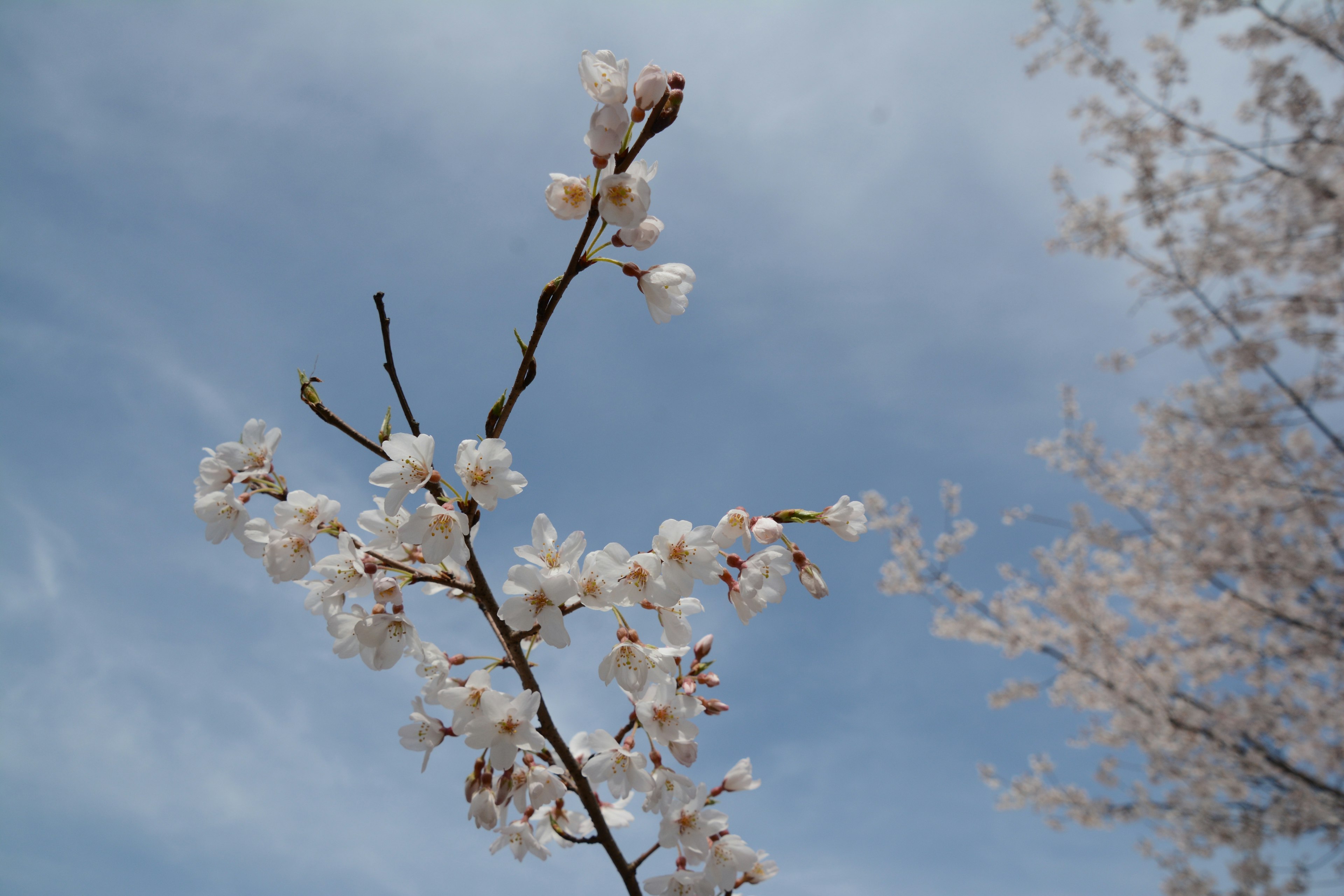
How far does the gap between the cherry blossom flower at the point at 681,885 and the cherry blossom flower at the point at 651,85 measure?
1972 mm

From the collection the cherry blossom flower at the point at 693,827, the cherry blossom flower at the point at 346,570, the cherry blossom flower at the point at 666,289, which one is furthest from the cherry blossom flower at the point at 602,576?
the cherry blossom flower at the point at 693,827

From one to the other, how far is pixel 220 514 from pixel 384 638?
0.56m

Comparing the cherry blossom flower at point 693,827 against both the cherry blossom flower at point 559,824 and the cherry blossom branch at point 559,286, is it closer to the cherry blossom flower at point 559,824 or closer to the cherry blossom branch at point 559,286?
the cherry blossom flower at point 559,824

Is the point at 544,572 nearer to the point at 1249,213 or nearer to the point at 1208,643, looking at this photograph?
the point at 1249,213

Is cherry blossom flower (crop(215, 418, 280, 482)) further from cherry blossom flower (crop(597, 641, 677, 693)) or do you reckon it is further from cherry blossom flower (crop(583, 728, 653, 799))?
cherry blossom flower (crop(583, 728, 653, 799))

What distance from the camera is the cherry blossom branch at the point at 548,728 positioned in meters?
1.52

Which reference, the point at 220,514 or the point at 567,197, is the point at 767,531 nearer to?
the point at 567,197

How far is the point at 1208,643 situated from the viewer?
895 centimetres

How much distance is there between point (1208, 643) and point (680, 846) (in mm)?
10224

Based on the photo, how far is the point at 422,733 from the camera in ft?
5.38

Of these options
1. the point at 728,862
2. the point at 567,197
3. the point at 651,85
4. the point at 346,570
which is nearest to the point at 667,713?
the point at 728,862

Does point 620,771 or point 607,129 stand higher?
point 607,129

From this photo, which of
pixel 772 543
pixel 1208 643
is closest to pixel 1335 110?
pixel 1208 643

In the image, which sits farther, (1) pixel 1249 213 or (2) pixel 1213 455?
(2) pixel 1213 455
